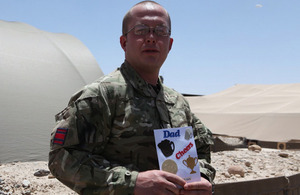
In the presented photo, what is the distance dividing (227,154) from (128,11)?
555cm

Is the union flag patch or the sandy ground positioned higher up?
the union flag patch

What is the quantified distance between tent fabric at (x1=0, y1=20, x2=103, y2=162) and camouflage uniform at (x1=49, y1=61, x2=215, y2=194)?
18.9 ft

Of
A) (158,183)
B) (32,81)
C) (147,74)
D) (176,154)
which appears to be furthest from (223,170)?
(32,81)

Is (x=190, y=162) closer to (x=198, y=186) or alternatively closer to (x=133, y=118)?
(x=198, y=186)

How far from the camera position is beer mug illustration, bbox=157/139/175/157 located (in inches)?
55.8

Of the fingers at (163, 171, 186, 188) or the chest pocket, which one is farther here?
the chest pocket

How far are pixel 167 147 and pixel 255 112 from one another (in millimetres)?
15423

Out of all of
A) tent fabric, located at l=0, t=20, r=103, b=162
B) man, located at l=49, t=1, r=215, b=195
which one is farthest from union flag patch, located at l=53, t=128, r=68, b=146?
tent fabric, located at l=0, t=20, r=103, b=162

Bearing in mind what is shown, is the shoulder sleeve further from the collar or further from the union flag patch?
the collar

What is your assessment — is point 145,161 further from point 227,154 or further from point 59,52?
point 59,52

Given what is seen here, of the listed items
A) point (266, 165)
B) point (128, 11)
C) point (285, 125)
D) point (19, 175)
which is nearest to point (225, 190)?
point (128, 11)

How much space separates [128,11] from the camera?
1667 mm

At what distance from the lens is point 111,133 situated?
147 centimetres

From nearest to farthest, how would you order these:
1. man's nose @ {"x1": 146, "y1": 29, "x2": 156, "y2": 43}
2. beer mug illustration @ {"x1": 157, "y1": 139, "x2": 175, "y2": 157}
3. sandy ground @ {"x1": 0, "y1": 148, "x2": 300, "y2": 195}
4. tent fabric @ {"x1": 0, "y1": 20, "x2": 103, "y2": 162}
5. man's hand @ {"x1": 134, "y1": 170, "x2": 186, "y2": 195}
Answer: man's hand @ {"x1": 134, "y1": 170, "x2": 186, "y2": 195} → beer mug illustration @ {"x1": 157, "y1": 139, "x2": 175, "y2": 157} → man's nose @ {"x1": 146, "y1": 29, "x2": 156, "y2": 43} → sandy ground @ {"x1": 0, "y1": 148, "x2": 300, "y2": 195} → tent fabric @ {"x1": 0, "y1": 20, "x2": 103, "y2": 162}
